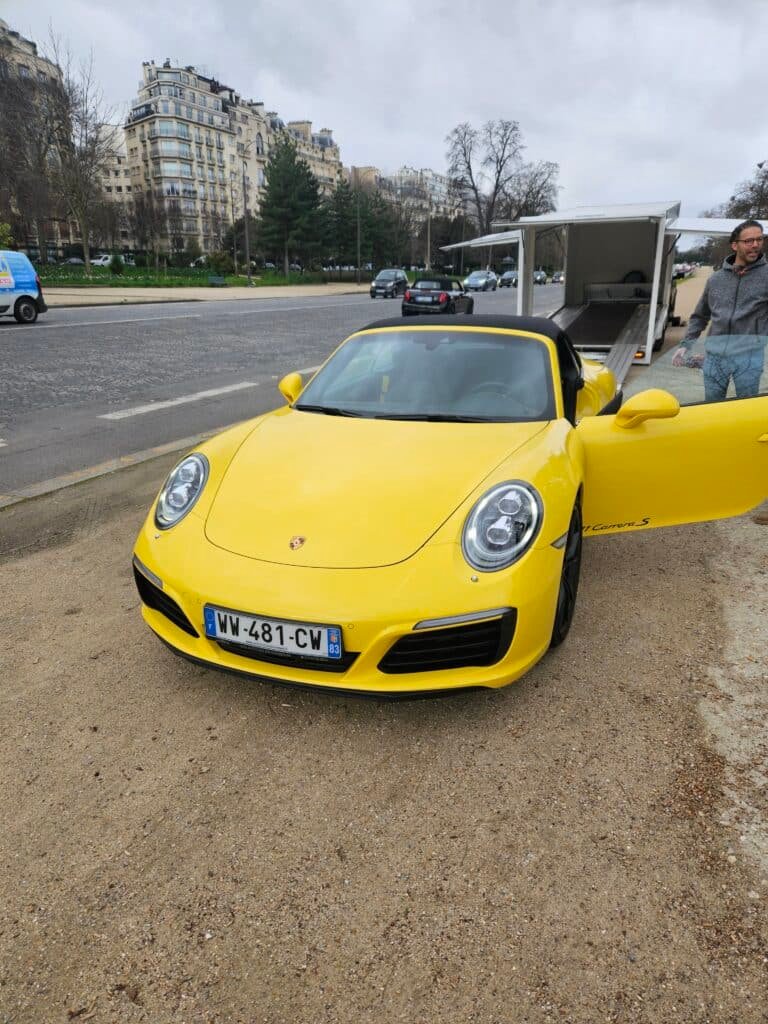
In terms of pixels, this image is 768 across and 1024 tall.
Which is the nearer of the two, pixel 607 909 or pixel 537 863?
pixel 607 909

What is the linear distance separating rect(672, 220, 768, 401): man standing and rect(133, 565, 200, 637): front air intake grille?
353 cm

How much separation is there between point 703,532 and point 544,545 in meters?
2.34

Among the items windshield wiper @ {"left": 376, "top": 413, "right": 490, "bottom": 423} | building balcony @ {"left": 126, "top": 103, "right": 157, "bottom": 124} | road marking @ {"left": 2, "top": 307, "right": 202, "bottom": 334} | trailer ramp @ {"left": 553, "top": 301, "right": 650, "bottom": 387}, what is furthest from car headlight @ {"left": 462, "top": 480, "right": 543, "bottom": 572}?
building balcony @ {"left": 126, "top": 103, "right": 157, "bottom": 124}

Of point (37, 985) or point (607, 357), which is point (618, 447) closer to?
point (37, 985)

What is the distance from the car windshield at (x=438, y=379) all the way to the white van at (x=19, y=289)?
50.5 ft

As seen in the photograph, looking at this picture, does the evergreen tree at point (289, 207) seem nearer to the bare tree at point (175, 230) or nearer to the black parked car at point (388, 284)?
the bare tree at point (175, 230)

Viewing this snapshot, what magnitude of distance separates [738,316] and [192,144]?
118 m

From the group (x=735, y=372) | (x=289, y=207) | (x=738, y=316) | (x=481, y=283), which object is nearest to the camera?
(x=738, y=316)

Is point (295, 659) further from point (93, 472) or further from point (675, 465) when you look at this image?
point (93, 472)

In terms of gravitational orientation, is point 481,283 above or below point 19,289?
below

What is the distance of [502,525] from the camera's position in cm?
241

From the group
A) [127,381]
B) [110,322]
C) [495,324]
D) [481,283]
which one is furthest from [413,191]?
[495,324]

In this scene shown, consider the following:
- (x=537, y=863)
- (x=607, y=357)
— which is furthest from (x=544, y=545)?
(x=607, y=357)

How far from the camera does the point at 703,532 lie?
425cm
